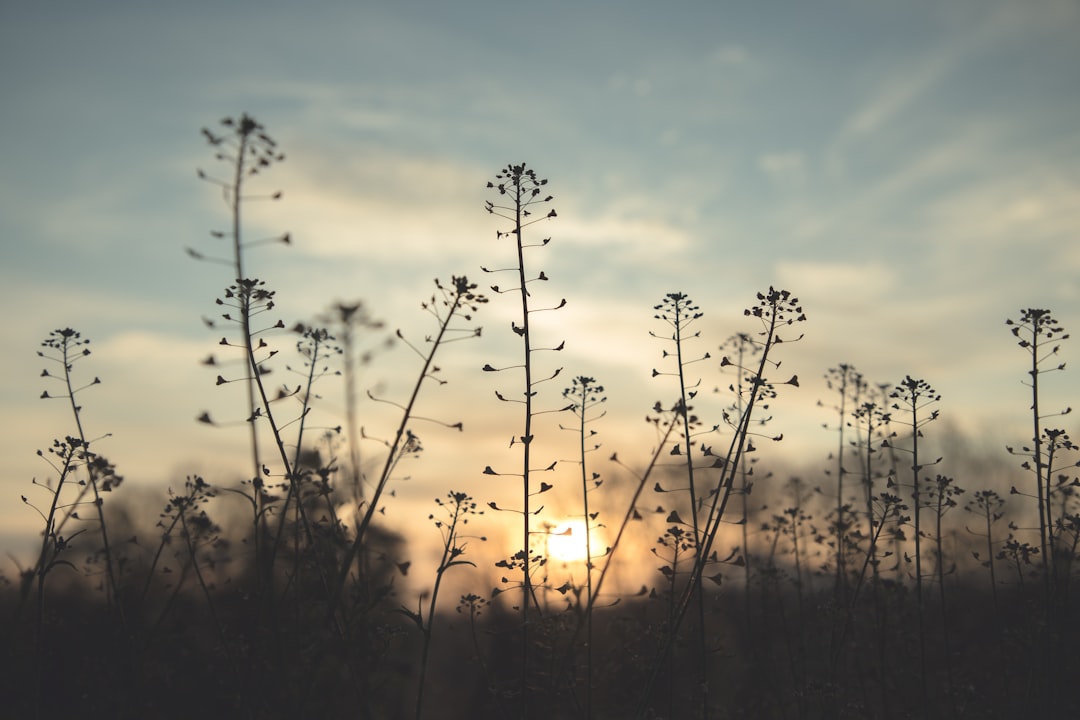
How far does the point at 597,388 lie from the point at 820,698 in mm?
4137

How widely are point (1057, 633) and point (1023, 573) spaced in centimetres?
131

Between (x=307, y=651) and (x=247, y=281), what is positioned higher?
(x=247, y=281)

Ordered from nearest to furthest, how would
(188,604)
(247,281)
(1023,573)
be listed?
(247,281), (1023,573), (188,604)

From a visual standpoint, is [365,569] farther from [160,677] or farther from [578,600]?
[160,677]

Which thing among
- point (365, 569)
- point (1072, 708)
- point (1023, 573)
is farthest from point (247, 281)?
point (1072, 708)

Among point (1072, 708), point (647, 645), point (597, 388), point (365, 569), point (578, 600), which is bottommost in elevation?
point (1072, 708)

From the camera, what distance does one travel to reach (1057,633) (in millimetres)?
7617

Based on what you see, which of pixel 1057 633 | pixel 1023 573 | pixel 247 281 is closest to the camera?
pixel 247 281

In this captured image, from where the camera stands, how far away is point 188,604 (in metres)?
10.3

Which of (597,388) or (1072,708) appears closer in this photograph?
(597,388)

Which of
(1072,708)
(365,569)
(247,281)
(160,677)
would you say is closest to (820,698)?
(1072,708)

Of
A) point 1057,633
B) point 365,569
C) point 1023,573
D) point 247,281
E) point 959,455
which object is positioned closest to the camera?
point 247,281

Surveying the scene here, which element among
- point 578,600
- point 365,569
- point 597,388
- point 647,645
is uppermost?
point 597,388

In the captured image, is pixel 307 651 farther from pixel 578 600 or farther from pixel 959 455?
pixel 959 455
